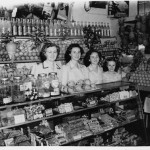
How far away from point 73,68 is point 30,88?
3.92 feet

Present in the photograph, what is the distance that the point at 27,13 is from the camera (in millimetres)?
4234

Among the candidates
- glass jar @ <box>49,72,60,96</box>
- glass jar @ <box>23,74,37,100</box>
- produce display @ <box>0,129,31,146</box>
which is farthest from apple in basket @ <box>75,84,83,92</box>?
produce display @ <box>0,129,31,146</box>

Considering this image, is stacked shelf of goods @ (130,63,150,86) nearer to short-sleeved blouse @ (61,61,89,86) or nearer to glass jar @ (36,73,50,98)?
short-sleeved blouse @ (61,61,89,86)

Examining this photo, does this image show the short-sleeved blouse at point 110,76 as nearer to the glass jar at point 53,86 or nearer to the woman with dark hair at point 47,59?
the woman with dark hair at point 47,59

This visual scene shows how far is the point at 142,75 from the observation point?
458 cm

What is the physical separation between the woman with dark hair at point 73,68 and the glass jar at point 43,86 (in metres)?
0.77

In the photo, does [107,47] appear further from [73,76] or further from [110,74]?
[73,76]

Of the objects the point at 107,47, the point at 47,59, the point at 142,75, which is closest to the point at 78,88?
the point at 47,59

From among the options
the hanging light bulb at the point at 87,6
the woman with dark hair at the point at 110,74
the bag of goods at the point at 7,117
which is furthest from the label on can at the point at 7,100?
the hanging light bulb at the point at 87,6

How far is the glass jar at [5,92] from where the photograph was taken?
2.43 m

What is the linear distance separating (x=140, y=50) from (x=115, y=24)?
96 cm

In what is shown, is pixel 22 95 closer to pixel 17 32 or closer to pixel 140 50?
pixel 17 32

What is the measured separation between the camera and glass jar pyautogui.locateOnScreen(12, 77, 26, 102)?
253cm

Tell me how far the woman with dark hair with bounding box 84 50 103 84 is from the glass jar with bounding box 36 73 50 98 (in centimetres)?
120
